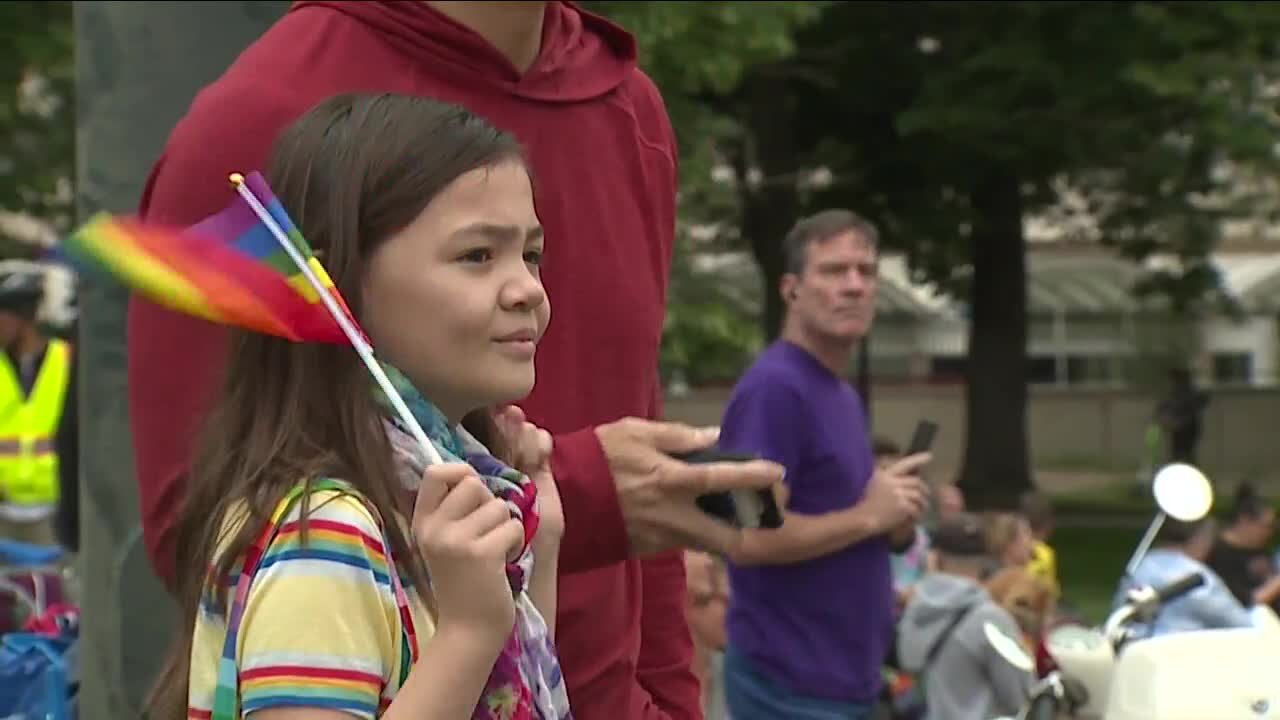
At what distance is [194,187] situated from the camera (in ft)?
6.63

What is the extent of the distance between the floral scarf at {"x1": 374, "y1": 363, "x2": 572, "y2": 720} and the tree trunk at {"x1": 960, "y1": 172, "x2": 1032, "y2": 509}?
20.8 m

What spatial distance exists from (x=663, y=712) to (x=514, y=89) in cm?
67

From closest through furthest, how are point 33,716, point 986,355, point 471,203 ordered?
point 471,203
point 33,716
point 986,355

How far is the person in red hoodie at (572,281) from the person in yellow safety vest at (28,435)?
328 inches

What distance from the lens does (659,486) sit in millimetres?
2072

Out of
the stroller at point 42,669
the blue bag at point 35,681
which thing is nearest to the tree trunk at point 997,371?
the stroller at point 42,669

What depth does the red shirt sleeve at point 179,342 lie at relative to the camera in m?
1.99

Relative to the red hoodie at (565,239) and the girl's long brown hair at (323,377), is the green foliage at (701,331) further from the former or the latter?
the girl's long brown hair at (323,377)

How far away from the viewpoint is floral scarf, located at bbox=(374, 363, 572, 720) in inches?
70.6

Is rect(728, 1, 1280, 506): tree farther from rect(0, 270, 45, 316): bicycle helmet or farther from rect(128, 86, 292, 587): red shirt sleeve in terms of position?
rect(128, 86, 292, 587): red shirt sleeve

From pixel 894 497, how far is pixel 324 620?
4.07 m

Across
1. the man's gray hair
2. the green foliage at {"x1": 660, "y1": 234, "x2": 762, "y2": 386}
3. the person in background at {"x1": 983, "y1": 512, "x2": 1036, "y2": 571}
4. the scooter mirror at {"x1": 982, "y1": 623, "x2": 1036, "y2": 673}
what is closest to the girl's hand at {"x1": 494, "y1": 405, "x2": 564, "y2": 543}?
the scooter mirror at {"x1": 982, "y1": 623, "x2": 1036, "y2": 673}

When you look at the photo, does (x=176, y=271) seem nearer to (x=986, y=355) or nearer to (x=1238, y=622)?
(x=1238, y=622)

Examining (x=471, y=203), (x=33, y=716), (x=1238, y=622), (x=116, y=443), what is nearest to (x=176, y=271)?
(x=471, y=203)
